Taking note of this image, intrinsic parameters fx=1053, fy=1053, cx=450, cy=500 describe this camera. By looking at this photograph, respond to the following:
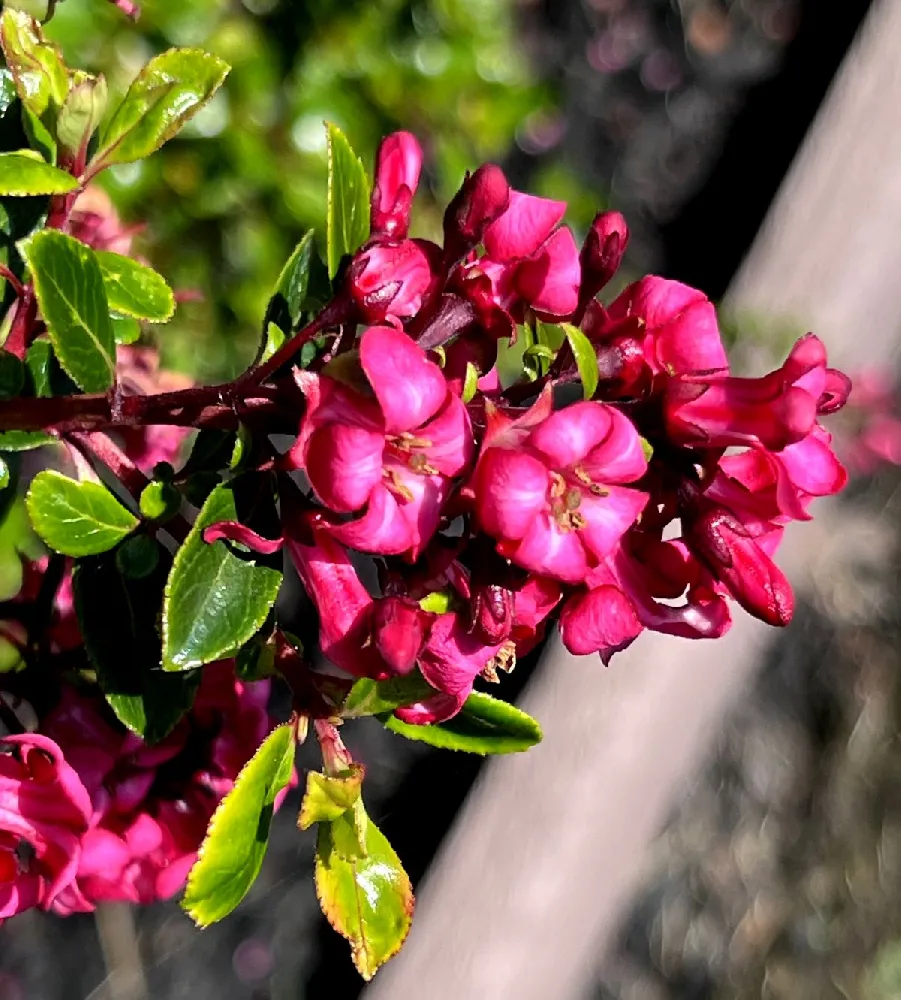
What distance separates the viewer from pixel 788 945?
79.6 inches

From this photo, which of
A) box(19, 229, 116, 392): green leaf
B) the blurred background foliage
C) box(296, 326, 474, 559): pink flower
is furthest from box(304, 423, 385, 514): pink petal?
the blurred background foliage

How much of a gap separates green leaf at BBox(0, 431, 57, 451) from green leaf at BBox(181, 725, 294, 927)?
0.24m

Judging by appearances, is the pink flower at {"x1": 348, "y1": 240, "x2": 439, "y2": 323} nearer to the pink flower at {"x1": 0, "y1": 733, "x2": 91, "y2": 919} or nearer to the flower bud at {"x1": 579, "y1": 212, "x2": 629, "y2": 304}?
Result: the flower bud at {"x1": 579, "y1": 212, "x2": 629, "y2": 304}

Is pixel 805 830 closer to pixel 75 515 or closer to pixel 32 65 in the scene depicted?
pixel 75 515

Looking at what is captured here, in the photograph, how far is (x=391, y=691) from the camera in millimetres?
586

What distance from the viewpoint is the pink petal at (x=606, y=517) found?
49cm

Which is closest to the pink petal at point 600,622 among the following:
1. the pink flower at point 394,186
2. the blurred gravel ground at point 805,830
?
the pink flower at point 394,186

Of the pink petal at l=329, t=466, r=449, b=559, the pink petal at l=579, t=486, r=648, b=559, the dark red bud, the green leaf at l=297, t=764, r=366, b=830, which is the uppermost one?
the pink petal at l=579, t=486, r=648, b=559

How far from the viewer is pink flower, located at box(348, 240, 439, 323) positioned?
0.53 m

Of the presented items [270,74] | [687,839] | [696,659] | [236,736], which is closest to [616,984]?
[687,839]

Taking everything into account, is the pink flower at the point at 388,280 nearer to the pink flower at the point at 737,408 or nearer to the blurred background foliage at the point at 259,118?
the pink flower at the point at 737,408

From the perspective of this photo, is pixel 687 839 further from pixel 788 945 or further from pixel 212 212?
pixel 212 212

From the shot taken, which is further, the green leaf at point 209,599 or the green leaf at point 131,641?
the green leaf at point 131,641

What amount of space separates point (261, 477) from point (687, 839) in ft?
5.55
